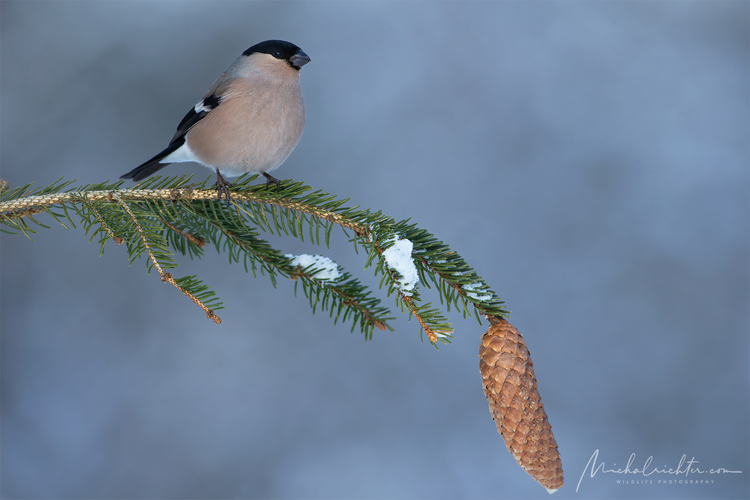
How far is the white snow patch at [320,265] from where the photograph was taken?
812mm

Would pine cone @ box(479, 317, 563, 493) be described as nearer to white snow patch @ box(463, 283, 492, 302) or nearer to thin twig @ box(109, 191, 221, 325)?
white snow patch @ box(463, 283, 492, 302)

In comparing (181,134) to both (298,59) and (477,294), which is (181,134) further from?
(477,294)

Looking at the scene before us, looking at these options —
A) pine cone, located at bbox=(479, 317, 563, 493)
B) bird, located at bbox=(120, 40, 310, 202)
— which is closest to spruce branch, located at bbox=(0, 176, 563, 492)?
pine cone, located at bbox=(479, 317, 563, 493)

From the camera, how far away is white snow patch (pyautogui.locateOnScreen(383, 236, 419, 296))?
2.41 ft

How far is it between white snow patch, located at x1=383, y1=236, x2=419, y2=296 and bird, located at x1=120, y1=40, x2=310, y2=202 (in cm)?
53

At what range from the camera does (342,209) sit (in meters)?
0.89

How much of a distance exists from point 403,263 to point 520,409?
253 mm

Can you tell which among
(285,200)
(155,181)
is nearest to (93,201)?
(155,181)

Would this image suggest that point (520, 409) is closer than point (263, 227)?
Yes

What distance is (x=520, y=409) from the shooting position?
68cm

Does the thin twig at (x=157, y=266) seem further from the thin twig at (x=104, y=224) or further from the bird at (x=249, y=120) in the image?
the bird at (x=249, y=120)

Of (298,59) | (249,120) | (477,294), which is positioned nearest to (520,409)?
(477,294)

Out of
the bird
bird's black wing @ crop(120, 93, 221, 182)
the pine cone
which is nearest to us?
the pine cone

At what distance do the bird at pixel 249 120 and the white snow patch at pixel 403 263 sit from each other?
526 millimetres
